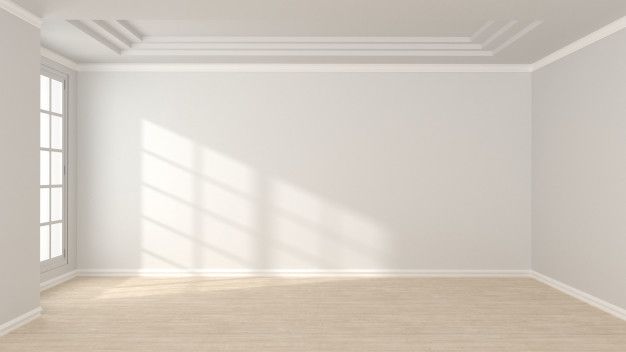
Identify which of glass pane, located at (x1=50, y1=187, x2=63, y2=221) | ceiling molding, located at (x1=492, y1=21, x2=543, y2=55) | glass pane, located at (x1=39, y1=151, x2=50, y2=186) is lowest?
glass pane, located at (x1=50, y1=187, x2=63, y2=221)

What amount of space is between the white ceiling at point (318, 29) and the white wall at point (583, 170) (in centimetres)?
44

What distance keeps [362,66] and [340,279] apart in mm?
2806

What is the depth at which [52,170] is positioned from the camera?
23.9 feet

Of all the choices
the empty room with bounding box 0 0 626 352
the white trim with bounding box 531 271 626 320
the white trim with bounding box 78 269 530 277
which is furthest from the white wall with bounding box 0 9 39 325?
the white trim with bounding box 531 271 626 320

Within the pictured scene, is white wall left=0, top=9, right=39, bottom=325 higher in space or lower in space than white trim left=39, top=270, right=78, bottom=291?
higher

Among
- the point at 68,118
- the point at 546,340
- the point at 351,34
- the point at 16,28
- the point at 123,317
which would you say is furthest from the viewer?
the point at 68,118

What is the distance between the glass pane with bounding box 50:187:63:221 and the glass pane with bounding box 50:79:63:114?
987 millimetres

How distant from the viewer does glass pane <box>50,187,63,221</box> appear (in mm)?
7301

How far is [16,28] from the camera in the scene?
17.2ft

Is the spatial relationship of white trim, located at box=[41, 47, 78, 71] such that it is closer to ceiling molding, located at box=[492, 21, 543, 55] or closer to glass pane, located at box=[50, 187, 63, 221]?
glass pane, located at box=[50, 187, 63, 221]

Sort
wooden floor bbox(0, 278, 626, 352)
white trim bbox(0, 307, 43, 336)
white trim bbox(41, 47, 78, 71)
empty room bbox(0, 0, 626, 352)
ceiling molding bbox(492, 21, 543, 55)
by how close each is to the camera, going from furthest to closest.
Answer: white trim bbox(41, 47, 78, 71) → empty room bbox(0, 0, 626, 352) → ceiling molding bbox(492, 21, 543, 55) → white trim bbox(0, 307, 43, 336) → wooden floor bbox(0, 278, 626, 352)

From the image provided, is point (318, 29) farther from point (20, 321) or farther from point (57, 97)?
point (20, 321)

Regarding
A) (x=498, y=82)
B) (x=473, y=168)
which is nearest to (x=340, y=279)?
(x=473, y=168)

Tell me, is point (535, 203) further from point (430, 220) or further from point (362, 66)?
point (362, 66)
